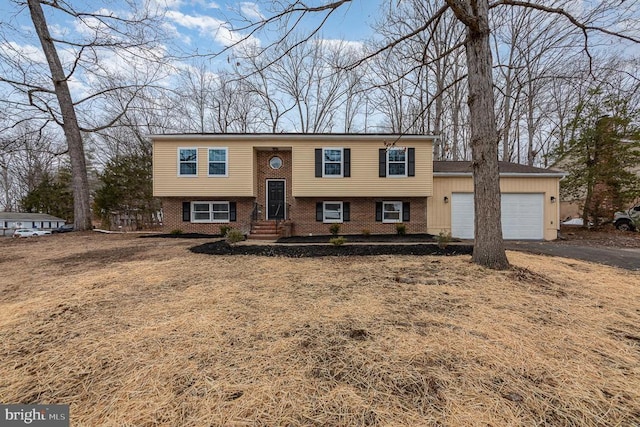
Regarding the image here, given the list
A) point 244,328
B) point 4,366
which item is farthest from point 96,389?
point 244,328

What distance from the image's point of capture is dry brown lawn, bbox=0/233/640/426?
150cm

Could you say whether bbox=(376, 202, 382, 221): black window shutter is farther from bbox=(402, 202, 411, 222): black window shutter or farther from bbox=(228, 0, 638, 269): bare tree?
bbox=(228, 0, 638, 269): bare tree

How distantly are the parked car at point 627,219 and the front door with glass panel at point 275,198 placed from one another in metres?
16.2

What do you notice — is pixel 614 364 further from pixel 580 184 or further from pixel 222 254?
pixel 580 184

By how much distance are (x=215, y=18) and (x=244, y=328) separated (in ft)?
16.7

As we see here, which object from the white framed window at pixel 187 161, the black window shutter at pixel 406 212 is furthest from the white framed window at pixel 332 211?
the white framed window at pixel 187 161

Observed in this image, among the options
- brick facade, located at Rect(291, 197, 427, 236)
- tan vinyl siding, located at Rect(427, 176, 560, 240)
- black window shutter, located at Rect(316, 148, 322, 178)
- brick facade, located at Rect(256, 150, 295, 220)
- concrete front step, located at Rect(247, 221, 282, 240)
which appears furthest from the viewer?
brick facade, located at Rect(256, 150, 295, 220)

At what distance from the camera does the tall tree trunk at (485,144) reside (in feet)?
16.4

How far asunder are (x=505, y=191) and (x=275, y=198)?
10559 mm

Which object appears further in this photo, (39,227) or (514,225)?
(39,227)

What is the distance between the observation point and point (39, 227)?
2612cm

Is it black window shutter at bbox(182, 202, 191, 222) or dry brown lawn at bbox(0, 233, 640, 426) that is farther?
black window shutter at bbox(182, 202, 191, 222)

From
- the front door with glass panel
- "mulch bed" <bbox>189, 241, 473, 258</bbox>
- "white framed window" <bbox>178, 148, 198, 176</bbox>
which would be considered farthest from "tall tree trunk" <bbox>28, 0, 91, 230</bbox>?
"mulch bed" <bbox>189, 241, 473, 258</bbox>

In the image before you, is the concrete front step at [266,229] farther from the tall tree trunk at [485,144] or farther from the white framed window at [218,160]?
the tall tree trunk at [485,144]
